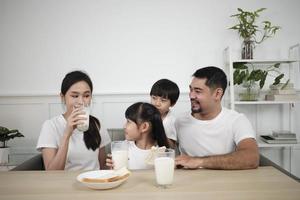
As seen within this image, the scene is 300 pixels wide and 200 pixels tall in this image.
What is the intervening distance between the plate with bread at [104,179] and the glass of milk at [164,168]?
13cm

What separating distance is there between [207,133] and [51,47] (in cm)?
210

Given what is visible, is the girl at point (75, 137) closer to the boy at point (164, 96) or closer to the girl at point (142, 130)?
the girl at point (142, 130)

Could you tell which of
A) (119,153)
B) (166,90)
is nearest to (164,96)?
(166,90)

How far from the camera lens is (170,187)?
117cm

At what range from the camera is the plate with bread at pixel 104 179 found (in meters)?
1.13

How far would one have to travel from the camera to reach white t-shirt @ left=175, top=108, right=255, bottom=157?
6.23 ft

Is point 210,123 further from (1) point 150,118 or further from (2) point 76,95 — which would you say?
(2) point 76,95

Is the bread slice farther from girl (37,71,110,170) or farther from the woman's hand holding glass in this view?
girl (37,71,110,170)

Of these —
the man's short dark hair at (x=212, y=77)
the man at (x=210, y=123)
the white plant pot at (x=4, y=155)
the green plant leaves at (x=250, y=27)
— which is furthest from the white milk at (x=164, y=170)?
the green plant leaves at (x=250, y=27)

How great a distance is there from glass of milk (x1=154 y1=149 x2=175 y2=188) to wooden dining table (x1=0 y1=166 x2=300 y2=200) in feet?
0.09

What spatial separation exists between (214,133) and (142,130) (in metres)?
0.52

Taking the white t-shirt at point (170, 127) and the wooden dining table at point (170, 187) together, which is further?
the white t-shirt at point (170, 127)

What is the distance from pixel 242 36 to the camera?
3.13m

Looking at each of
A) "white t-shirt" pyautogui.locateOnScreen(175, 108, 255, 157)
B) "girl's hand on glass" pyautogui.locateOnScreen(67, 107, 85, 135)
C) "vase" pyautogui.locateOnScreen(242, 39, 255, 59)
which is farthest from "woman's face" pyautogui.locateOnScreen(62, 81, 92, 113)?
"vase" pyautogui.locateOnScreen(242, 39, 255, 59)
